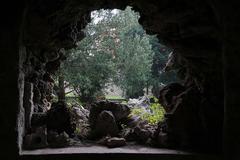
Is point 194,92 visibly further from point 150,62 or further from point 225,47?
point 150,62

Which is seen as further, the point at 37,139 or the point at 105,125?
the point at 105,125

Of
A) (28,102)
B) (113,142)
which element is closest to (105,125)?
(113,142)

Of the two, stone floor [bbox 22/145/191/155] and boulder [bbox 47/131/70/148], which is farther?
boulder [bbox 47/131/70/148]

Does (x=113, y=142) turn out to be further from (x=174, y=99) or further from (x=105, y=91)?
(x=105, y=91)

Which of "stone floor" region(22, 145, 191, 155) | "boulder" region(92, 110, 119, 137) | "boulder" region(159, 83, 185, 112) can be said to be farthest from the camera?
"boulder" region(92, 110, 119, 137)

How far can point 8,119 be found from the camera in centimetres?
285

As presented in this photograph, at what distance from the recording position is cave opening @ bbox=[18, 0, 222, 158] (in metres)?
3.35

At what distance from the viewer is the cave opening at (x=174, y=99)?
3.35 meters

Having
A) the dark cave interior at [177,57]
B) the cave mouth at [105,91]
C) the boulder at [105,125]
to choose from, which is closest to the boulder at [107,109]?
the cave mouth at [105,91]

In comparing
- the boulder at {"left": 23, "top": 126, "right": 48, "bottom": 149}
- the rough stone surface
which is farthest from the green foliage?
the rough stone surface

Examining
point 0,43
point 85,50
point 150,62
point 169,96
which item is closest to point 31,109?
point 0,43

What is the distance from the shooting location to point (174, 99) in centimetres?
376

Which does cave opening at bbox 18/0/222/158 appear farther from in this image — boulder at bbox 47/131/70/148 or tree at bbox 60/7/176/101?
tree at bbox 60/7/176/101

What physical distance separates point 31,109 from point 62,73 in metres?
4.70
